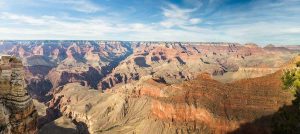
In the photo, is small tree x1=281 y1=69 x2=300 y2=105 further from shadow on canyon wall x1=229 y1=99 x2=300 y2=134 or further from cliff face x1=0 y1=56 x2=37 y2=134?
cliff face x1=0 y1=56 x2=37 y2=134

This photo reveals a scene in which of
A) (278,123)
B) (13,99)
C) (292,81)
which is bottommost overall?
(278,123)

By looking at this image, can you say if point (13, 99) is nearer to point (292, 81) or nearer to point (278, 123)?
point (278, 123)

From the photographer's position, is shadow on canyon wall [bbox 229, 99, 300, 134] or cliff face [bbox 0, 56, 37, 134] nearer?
cliff face [bbox 0, 56, 37, 134]

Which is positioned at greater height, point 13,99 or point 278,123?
point 13,99

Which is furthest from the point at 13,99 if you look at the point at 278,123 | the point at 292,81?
the point at 292,81

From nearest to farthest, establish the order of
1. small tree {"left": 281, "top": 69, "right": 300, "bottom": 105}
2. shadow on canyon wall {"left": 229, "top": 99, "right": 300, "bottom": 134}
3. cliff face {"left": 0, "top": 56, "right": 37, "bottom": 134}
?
cliff face {"left": 0, "top": 56, "right": 37, "bottom": 134}, shadow on canyon wall {"left": 229, "top": 99, "right": 300, "bottom": 134}, small tree {"left": 281, "top": 69, "right": 300, "bottom": 105}

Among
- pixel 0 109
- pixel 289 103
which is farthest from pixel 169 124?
pixel 0 109

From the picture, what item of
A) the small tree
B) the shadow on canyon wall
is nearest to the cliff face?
the shadow on canyon wall

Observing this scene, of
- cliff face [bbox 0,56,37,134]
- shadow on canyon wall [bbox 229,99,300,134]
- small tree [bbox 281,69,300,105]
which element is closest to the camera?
cliff face [bbox 0,56,37,134]

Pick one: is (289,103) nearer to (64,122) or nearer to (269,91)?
(269,91)

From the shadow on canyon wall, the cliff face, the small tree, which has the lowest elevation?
the shadow on canyon wall
